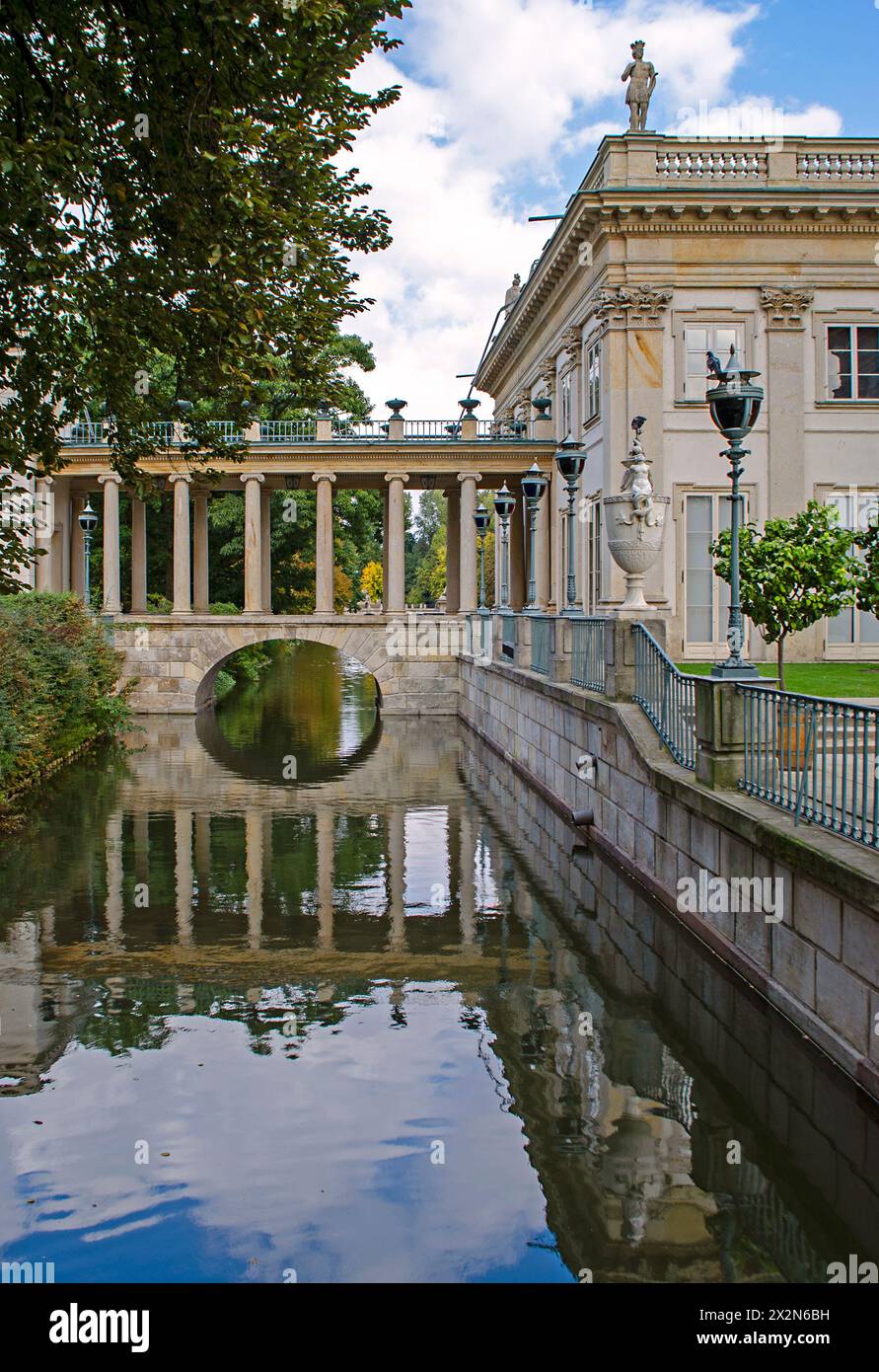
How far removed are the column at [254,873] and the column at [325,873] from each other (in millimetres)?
615

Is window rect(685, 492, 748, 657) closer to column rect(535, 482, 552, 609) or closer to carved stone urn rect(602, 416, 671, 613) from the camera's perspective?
column rect(535, 482, 552, 609)

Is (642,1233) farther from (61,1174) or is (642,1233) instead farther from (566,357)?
(566,357)

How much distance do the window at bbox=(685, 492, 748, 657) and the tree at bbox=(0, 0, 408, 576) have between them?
16296 millimetres

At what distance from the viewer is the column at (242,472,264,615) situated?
37312 mm

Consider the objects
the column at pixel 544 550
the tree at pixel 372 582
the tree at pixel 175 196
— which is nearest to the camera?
the tree at pixel 175 196

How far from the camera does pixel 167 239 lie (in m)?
11.6

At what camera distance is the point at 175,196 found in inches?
420

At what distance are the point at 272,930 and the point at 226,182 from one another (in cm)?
672

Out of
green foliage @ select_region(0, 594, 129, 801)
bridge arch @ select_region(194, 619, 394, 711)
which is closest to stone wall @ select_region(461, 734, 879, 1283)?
green foliage @ select_region(0, 594, 129, 801)

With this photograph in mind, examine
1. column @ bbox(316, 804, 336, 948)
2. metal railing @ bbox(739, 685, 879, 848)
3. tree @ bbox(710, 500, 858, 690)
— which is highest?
tree @ bbox(710, 500, 858, 690)

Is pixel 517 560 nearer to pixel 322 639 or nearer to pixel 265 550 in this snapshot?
pixel 265 550

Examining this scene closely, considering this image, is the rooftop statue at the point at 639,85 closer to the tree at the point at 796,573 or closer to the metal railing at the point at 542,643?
the metal railing at the point at 542,643

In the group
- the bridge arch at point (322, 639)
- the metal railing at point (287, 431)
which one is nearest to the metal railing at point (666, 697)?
the bridge arch at point (322, 639)

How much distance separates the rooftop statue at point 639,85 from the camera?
92.1 feet
